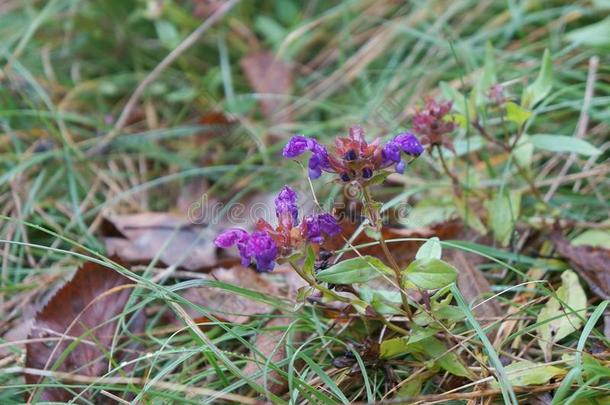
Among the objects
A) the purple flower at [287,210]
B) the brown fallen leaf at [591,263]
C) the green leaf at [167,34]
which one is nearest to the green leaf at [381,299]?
the purple flower at [287,210]

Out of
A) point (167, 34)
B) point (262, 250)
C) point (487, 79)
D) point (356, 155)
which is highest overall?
point (167, 34)

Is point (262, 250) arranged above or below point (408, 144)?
below

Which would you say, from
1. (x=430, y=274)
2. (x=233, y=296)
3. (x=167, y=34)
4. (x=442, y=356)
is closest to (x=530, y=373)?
(x=442, y=356)

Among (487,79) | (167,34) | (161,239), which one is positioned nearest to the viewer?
(487,79)

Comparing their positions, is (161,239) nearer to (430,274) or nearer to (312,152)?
(312,152)

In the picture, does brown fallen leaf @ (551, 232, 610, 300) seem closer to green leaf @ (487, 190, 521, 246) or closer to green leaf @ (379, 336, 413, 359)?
green leaf @ (487, 190, 521, 246)

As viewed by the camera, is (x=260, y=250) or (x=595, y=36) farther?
(x=595, y=36)
